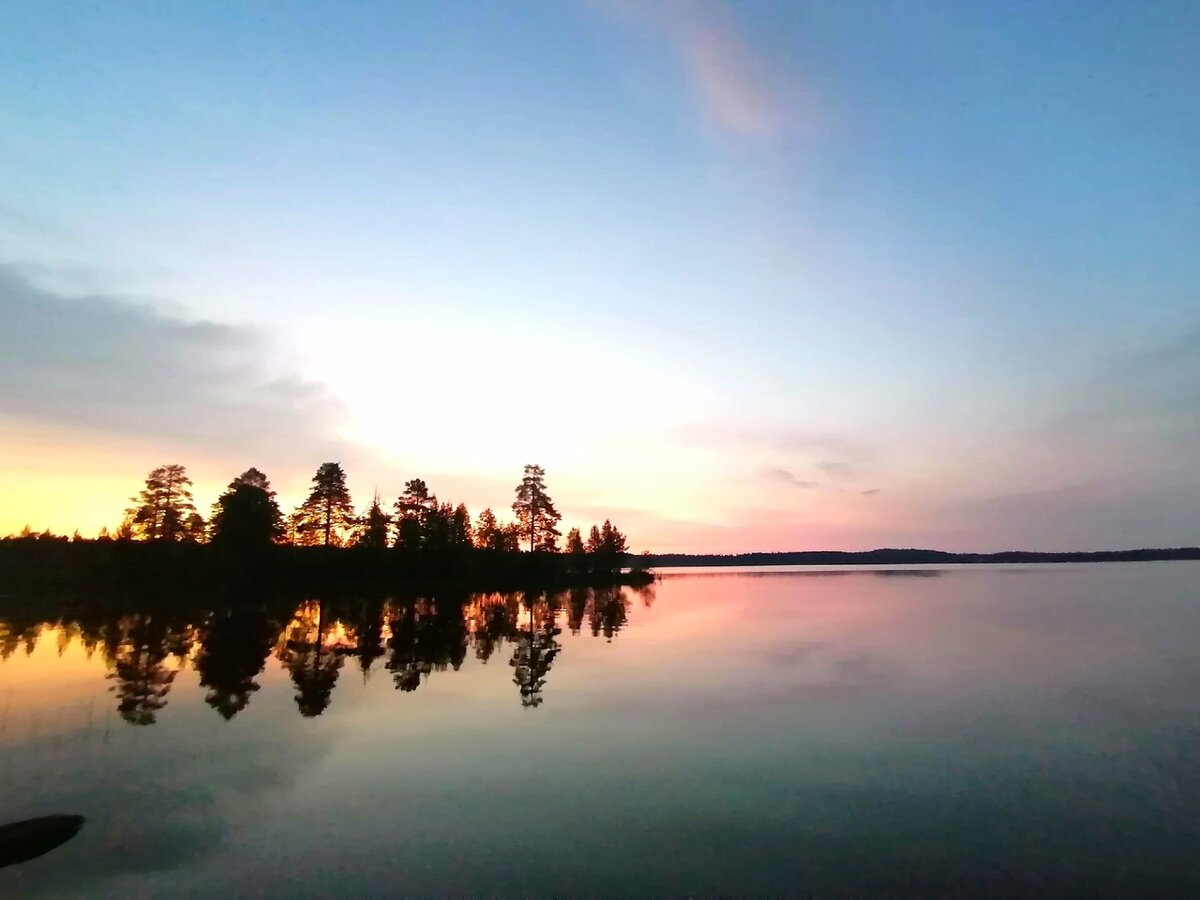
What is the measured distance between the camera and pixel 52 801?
17.9 metres

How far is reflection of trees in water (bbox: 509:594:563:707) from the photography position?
33469mm

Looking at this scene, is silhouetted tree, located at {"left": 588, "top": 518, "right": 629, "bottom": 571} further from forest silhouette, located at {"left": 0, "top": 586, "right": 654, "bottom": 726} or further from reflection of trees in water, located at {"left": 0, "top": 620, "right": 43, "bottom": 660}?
reflection of trees in water, located at {"left": 0, "top": 620, "right": 43, "bottom": 660}

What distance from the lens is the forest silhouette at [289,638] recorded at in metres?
33.6

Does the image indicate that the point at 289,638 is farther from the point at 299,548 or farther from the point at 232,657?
the point at 299,548

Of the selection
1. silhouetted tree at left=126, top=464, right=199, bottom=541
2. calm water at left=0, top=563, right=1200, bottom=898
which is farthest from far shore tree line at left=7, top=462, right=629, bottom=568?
calm water at left=0, top=563, right=1200, bottom=898

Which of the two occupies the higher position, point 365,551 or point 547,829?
point 365,551

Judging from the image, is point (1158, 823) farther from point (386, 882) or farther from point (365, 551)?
point (365, 551)

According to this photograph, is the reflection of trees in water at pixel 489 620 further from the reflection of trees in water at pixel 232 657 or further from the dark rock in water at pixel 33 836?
the dark rock in water at pixel 33 836

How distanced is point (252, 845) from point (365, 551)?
295ft

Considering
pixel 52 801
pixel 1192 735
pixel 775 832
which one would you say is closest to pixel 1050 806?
pixel 775 832

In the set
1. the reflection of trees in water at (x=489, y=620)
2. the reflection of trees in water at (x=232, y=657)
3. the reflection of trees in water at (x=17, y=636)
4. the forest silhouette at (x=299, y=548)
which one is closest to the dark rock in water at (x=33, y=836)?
the reflection of trees in water at (x=232, y=657)

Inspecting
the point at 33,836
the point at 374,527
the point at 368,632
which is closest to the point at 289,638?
the point at 368,632

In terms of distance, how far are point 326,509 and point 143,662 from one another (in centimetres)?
7987

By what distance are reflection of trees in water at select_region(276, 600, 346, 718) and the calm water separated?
362 mm
